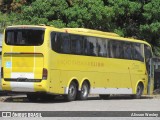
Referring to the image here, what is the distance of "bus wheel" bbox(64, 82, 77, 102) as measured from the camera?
25.0 metres

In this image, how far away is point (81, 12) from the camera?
32.3m

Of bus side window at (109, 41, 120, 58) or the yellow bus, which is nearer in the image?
the yellow bus

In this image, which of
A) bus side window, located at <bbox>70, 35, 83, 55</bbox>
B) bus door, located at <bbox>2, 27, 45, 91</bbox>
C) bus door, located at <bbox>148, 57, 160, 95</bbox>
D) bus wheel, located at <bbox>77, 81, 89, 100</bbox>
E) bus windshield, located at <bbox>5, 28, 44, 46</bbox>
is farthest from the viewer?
bus door, located at <bbox>148, 57, 160, 95</bbox>

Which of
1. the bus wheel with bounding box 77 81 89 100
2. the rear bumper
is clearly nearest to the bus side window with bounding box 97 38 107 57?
the bus wheel with bounding box 77 81 89 100

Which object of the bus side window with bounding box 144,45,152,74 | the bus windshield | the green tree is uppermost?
the green tree

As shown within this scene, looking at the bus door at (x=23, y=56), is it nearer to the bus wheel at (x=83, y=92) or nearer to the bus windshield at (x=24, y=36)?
the bus windshield at (x=24, y=36)

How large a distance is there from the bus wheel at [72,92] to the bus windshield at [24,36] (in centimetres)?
289

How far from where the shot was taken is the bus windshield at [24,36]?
23.7 m

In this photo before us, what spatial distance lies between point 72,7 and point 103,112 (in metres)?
15.2

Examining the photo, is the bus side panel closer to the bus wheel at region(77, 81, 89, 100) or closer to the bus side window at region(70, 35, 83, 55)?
the bus wheel at region(77, 81, 89, 100)

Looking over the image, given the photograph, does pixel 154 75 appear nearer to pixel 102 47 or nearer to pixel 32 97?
pixel 102 47

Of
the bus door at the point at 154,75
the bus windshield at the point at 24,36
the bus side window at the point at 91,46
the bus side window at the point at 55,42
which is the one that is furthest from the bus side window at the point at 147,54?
the bus windshield at the point at 24,36

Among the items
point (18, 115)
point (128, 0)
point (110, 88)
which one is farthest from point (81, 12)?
point (18, 115)

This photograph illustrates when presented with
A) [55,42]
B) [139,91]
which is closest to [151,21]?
[139,91]
